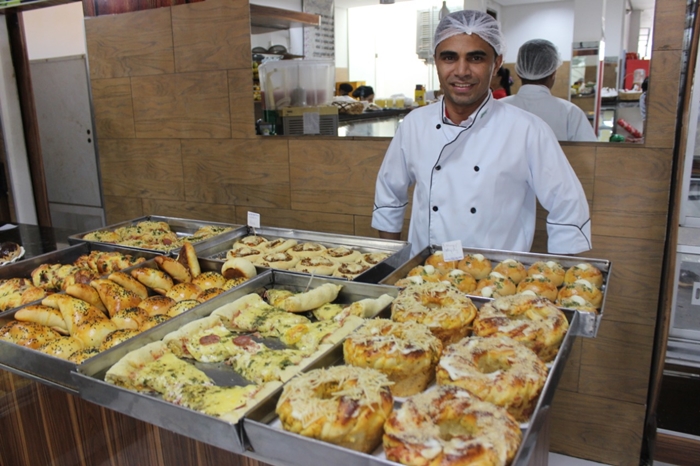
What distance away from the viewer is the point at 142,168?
4.41 m

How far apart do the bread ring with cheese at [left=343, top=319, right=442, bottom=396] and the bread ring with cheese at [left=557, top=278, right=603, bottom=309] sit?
2.33 ft

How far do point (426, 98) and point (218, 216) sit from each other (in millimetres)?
1772

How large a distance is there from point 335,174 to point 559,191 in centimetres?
155

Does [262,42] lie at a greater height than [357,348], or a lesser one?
greater

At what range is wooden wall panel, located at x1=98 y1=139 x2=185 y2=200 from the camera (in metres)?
4.27

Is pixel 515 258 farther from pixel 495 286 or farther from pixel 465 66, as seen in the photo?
pixel 465 66

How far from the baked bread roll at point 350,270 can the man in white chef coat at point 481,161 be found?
0.52 metres

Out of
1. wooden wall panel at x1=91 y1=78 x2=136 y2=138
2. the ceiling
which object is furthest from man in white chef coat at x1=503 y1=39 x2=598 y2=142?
wooden wall panel at x1=91 y1=78 x2=136 y2=138

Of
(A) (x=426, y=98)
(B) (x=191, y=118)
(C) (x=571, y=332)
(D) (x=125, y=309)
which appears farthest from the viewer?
(B) (x=191, y=118)

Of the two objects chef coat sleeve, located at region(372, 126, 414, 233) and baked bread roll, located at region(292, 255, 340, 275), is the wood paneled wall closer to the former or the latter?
chef coat sleeve, located at region(372, 126, 414, 233)

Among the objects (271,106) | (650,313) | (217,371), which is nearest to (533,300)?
(217,371)

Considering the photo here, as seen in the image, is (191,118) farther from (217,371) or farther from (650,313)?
(650,313)

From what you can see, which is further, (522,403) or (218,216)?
(218,216)

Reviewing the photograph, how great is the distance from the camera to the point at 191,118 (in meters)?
4.07
